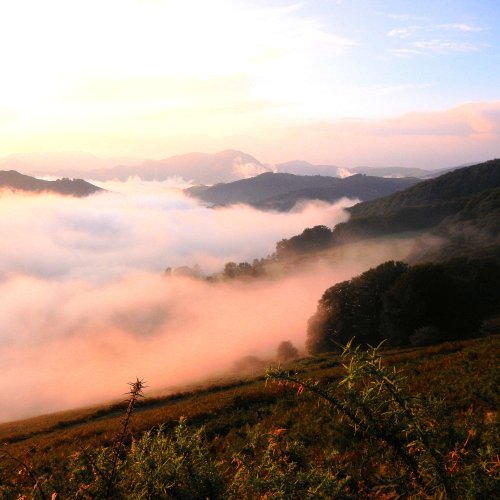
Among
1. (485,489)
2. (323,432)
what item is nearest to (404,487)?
(485,489)

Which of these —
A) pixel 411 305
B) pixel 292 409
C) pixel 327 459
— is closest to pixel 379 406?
pixel 327 459

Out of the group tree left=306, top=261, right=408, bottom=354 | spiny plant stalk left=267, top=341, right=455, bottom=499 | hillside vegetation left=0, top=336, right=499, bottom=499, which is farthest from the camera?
tree left=306, top=261, right=408, bottom=354

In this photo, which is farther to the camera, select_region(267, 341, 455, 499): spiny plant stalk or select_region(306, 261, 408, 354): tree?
select_region(306, 261, 408, 354): tree

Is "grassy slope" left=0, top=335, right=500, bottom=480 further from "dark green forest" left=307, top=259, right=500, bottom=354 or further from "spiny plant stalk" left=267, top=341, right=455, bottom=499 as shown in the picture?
"dark green forest" left=307, top=259, right=500, bottom=354

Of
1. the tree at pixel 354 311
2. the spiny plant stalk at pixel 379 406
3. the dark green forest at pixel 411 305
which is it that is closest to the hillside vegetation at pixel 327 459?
the spiny plant stalk at pixel 379 406

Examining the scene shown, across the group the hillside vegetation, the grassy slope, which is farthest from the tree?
the hillside vegetation

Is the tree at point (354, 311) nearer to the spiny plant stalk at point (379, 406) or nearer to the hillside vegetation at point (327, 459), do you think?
the hillside vegetation at point (327, 459)

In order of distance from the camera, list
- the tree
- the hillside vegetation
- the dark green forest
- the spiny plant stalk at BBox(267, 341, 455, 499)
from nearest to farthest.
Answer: the spiny plant stalk at BBox(267, 341, 455, 499), the hillside vegetation, the dark green forest, the tree

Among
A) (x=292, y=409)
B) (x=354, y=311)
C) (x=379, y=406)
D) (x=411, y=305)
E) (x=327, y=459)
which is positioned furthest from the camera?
(x=354, y=311)

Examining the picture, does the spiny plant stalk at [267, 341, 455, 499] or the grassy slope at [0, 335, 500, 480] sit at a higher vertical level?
the spiny plant stalk at [267, 341, 455, 499]

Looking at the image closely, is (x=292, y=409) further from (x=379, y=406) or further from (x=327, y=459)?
(x=379, y=406)

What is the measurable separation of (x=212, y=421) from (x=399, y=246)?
184774 mm

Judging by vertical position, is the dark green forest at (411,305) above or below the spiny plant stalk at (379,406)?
below

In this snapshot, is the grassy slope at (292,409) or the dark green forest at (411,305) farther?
the dark green forest at (411,305)
